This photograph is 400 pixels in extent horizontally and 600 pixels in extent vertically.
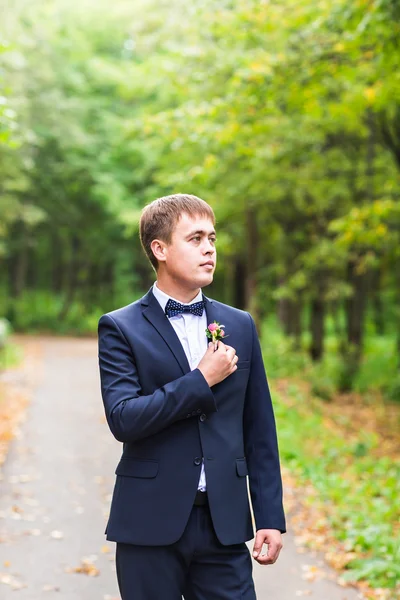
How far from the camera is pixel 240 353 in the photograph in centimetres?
307

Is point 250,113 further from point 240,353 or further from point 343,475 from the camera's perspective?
point 240,353

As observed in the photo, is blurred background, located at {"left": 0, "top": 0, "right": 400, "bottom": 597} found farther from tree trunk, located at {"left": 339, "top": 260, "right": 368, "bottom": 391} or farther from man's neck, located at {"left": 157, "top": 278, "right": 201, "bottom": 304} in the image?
man's neck, located at {"left": 157, "top": 278, "right": 201, "bottom": 304}

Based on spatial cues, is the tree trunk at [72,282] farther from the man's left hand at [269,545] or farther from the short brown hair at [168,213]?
the man's left hand at [269,545]

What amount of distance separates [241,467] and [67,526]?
513 centimetres

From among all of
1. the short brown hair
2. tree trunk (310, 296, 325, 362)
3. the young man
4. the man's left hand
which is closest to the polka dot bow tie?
the young man

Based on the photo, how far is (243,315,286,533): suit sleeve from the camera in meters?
2.98

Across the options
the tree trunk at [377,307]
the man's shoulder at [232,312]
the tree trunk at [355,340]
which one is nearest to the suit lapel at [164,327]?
the man's shoulder at [232,312]

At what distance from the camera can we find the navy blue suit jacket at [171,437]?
280 cm

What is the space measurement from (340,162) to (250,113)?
8.17 meters

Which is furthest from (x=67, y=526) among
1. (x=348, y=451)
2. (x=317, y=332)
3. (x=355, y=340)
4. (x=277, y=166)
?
(x=317, y=332)

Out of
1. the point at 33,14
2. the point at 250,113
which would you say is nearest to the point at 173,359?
the point at 250,113

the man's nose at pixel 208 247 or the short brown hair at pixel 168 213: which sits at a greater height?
the short brown hair at pixel 168 213

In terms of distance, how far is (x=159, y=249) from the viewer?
3.03 m

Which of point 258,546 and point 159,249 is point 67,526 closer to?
point 258,546
